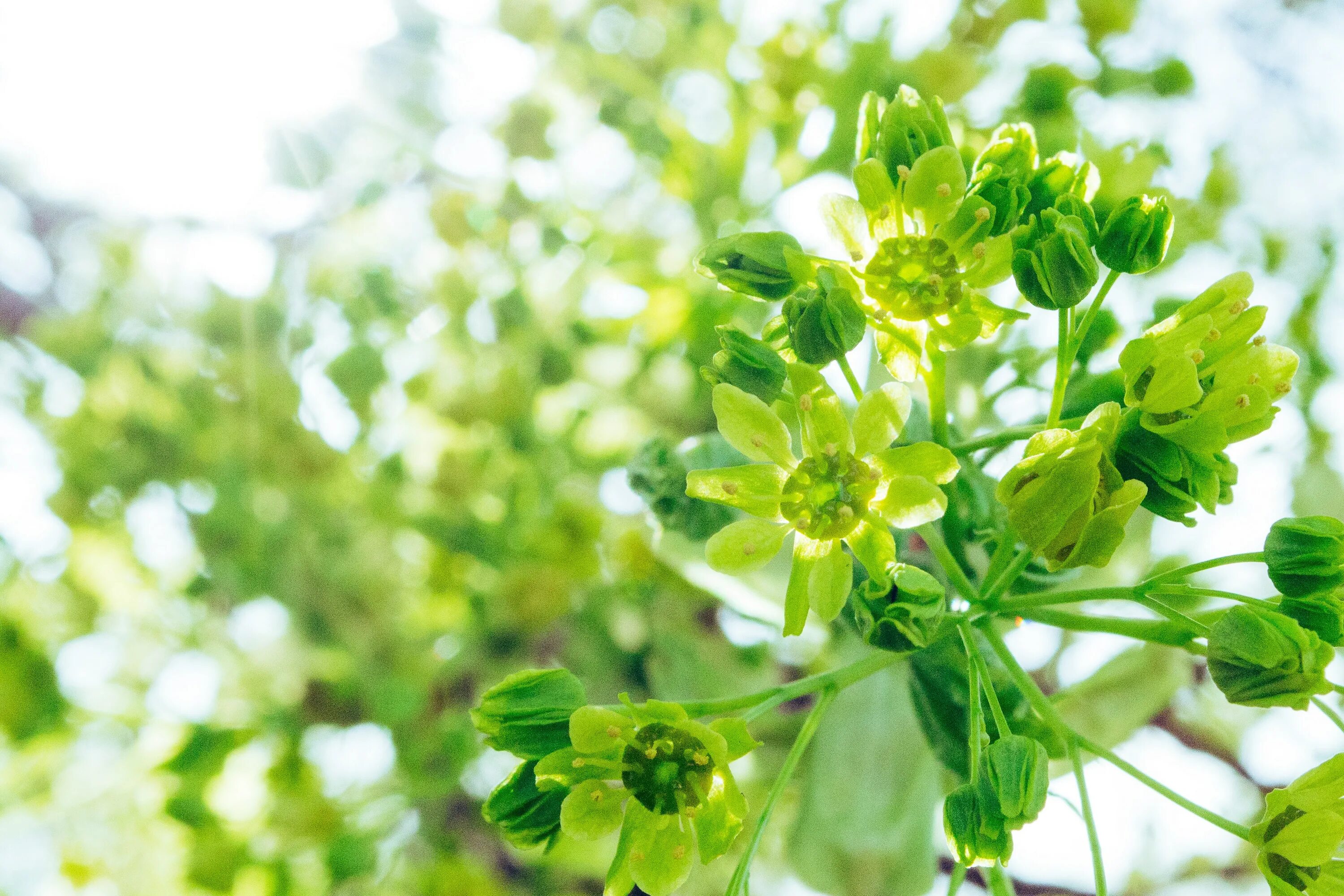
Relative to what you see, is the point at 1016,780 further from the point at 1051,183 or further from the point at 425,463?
the point at 425,463

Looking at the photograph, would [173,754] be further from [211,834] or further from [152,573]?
[152,573]

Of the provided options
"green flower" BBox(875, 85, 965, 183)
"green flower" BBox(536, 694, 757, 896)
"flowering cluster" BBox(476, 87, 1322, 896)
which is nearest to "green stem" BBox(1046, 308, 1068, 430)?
"flowering cluster" BBox(476, 87, 1322, 896)

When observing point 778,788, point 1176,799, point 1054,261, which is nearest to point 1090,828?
point 1176,799

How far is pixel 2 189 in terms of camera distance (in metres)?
1.56

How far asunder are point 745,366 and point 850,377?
54 mm

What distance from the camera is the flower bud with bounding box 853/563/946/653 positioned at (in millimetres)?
445

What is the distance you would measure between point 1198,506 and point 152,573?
1.10 meters

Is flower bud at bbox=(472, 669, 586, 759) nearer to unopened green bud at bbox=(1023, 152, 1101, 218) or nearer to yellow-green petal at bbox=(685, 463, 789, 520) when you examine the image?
yellow-green petal at bbox=(685, 463, 789, 520)

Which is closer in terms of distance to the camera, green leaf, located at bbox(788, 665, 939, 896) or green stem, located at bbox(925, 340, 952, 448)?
green stem, located at bbox(925, 340, 952, 448)

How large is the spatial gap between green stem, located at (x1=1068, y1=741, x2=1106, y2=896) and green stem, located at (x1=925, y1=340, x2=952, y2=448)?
0.56ft

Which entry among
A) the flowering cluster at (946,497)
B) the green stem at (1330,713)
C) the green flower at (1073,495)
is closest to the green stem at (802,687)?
the flowering cluster at (946,497)

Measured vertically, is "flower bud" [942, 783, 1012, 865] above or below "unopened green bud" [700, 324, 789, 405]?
below

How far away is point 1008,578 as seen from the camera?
48 centimetres

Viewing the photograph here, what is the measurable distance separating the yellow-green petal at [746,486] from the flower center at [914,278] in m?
0.10
